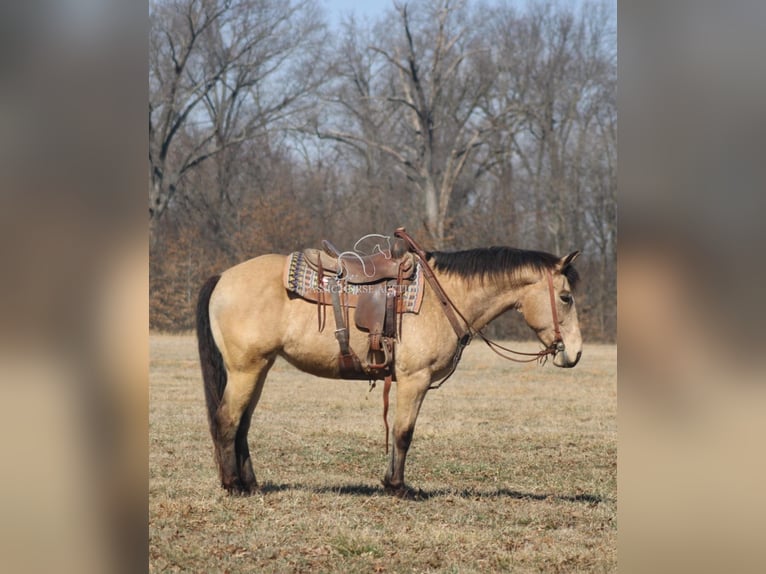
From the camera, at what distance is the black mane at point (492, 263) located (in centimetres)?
684

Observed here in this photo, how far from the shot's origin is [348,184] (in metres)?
27.2

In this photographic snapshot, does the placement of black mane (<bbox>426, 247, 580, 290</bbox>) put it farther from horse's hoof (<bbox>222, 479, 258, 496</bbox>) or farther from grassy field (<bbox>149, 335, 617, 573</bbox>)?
horse's hoof (<bbox>222, 479, 258, 496</bbox>)

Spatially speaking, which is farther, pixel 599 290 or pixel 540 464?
pixel 599 290

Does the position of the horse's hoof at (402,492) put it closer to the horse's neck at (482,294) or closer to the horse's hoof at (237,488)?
the horse's hoof at (237,488)

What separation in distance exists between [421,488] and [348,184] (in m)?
21.0

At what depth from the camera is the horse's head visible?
6.78m

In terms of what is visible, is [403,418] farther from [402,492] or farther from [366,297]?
[366,297]

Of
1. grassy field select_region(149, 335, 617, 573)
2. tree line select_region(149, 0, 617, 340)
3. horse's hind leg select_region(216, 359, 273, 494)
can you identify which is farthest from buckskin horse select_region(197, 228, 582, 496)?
tree line select_region(149, 0, 617, 340)

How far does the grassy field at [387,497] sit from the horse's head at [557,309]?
1.08m

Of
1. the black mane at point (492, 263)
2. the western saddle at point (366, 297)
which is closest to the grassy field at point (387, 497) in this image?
the western saddle at point (366, 297)
